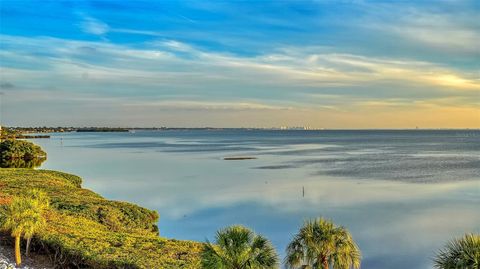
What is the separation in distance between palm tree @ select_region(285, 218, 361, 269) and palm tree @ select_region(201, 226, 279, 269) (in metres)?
2.96

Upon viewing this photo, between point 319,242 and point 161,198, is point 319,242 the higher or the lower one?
the higher one

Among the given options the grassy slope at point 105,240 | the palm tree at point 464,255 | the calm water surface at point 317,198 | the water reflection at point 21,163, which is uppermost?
the palm tree at point 464,255

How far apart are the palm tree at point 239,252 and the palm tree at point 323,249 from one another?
296 cm

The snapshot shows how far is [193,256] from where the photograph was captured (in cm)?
2638

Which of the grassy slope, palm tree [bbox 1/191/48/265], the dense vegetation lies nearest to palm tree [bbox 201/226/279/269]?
the grassy slope

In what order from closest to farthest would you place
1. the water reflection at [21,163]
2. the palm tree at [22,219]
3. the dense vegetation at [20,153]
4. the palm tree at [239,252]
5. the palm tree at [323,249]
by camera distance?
the palm tree at [239,252]
the palm tree at [323,249]
the palm tree at [22,219]
the water reflection at [21,163]
the dense vegetation at [20,153]

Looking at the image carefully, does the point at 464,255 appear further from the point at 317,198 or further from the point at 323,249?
the point at 317,198

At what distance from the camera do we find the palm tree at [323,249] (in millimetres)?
18953

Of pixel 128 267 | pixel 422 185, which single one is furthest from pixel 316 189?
→ pixel 128 267

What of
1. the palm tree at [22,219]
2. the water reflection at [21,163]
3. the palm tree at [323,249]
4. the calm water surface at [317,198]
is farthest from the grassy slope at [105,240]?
the water reflection at [21,163]

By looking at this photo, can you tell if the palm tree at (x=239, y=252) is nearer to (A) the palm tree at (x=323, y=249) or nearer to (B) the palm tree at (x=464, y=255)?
(A) the palm tree at (x=323, y=249)

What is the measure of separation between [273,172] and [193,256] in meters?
66.7

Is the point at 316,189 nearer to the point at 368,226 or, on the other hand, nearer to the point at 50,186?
the point at 368,226

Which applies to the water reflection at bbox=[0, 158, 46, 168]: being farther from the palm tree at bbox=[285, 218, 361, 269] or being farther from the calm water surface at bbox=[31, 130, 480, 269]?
the palm tree at bbox=[285, 218, 361, 269]
